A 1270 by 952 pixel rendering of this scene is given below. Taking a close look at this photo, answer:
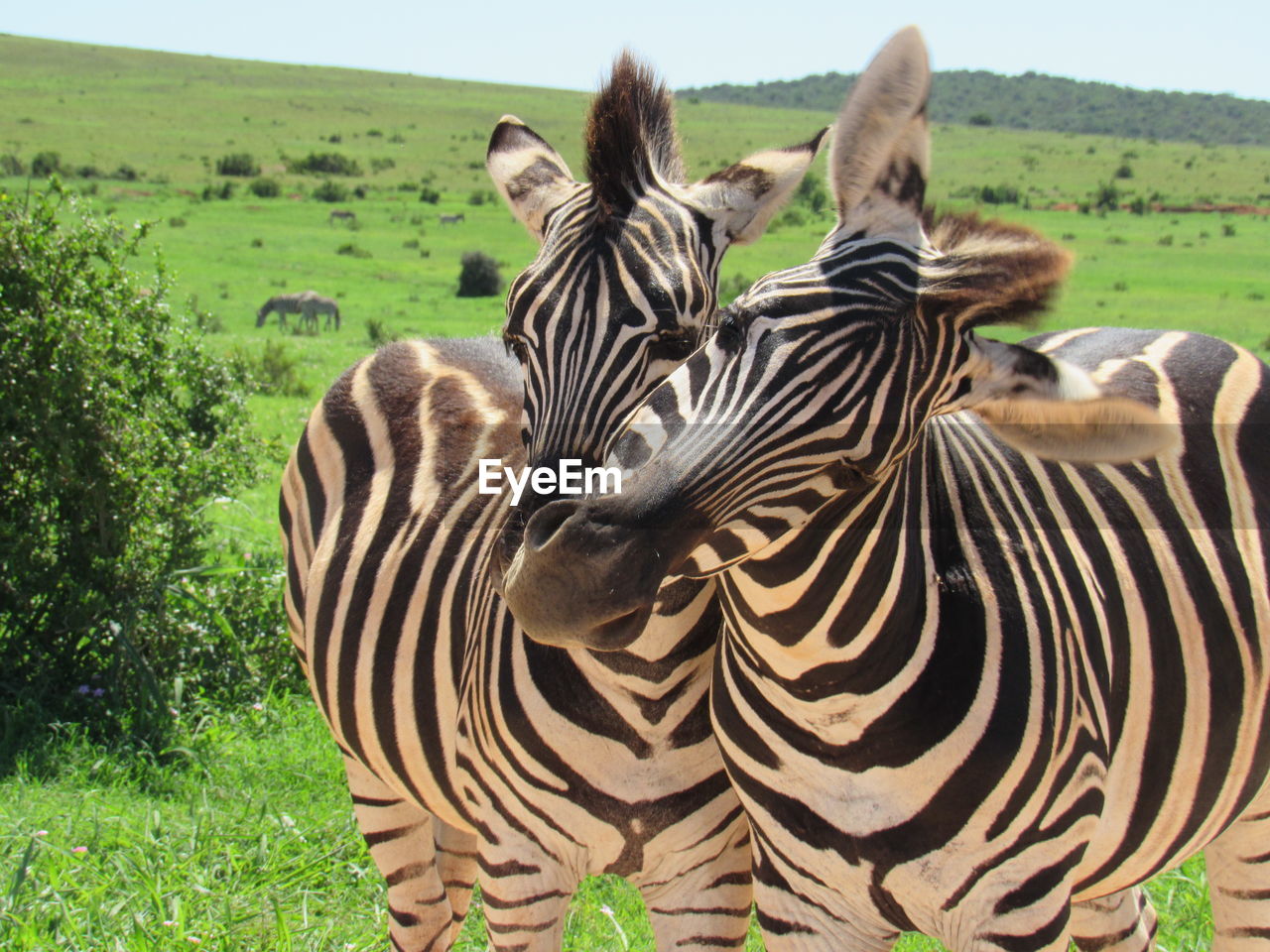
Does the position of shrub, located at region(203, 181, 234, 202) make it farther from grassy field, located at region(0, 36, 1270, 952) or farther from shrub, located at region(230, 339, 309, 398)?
shrub, located at region(230, 339, 309, 398)

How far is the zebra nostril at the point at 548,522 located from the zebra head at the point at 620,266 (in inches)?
12.6

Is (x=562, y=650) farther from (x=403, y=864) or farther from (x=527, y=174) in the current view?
(x=403, y=864)

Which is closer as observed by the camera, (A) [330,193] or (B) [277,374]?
(B) [277,374]

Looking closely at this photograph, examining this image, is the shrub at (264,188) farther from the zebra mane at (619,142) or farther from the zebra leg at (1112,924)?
the zebra leg at (1112,924)

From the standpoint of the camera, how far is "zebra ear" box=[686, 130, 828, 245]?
226 cm

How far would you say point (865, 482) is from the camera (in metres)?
1.65

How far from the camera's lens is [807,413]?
156 cm

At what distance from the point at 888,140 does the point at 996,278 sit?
0.34m

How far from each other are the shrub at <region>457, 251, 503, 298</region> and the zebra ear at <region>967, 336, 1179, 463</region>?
23.7 metres

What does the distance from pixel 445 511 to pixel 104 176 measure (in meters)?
50.7

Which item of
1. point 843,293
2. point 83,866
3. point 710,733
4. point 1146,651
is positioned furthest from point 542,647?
point 83,866

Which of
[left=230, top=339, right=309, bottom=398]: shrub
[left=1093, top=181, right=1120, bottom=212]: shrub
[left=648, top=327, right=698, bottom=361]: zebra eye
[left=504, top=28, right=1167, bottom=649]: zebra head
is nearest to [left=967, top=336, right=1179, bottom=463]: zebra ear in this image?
[left=504, top=28, right=1167, bottom=649]: zebra head

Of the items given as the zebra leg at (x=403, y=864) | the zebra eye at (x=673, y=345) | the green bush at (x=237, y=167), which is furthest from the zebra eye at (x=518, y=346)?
the green bush at (x=237, y=167)

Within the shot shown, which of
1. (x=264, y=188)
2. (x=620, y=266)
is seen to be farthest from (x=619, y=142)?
(x=264, y=188)
